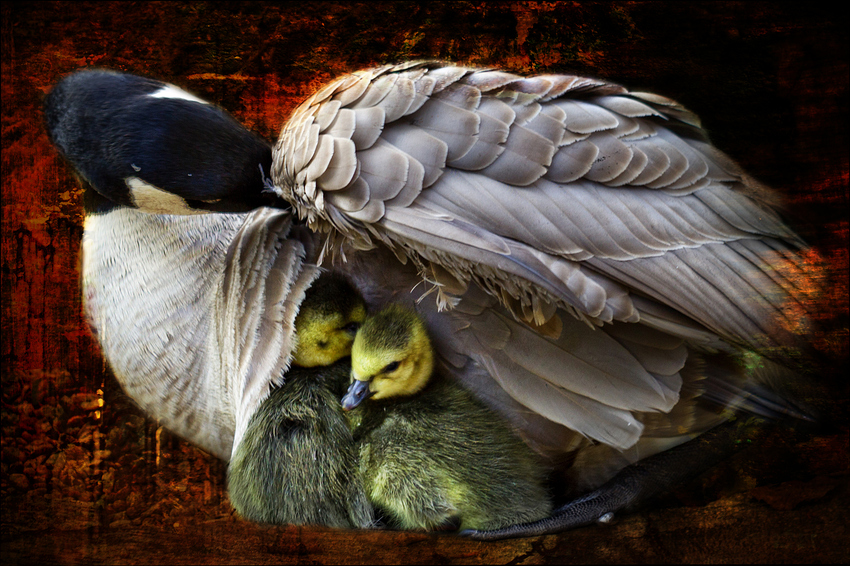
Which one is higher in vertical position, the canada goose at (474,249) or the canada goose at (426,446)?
the canada goose at (474,249)

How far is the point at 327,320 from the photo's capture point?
0.73 metres

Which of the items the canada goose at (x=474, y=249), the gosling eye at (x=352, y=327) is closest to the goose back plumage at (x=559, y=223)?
the canada goose at (x=474, y=249)

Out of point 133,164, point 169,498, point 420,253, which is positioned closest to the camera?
point 420,253

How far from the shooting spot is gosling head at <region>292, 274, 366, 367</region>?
730 millimetres

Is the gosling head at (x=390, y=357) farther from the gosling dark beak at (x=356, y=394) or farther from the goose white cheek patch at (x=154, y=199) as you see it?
the goose white cheek patch at (x=154, y=199)

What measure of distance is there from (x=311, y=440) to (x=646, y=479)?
47cm

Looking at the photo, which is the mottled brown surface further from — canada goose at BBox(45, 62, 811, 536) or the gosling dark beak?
the gosling dark beak

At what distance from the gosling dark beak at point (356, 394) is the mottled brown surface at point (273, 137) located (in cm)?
18

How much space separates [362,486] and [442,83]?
49cm

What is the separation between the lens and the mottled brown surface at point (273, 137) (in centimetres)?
70

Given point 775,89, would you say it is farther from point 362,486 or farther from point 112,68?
point 112,68

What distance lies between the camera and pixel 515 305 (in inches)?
24.7

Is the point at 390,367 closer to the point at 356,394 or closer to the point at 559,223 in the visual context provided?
the point at 356,394

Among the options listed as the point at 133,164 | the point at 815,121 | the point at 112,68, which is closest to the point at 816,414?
the point at 815,121
